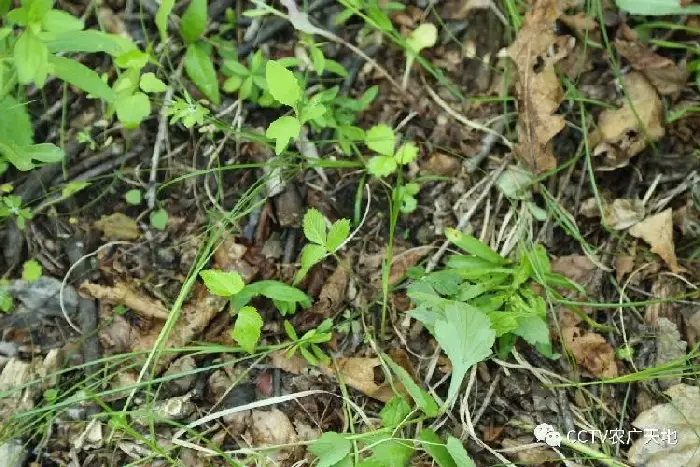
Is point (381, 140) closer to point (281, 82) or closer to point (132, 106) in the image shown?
point (281, 82)

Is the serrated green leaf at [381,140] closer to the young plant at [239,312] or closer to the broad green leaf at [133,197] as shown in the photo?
the young plant at [239,312]

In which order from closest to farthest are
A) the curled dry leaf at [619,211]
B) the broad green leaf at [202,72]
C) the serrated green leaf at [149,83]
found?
1. the serrated green leaf at [149,83]
2. the curled dry leaf at [619,211]
3. the broad green leaf at [202,72]

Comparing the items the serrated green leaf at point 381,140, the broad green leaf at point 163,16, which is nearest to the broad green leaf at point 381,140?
the serrated green leaf at point 381,140

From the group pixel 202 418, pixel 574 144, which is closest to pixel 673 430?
pixel 574 144

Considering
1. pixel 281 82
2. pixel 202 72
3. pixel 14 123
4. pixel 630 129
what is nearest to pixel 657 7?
pixel 630 129

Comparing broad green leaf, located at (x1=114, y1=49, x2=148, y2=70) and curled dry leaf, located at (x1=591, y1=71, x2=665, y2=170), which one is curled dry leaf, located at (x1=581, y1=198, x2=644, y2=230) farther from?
broad green leaf, located at (x1=114, y1=49, x2=148, y2=70)
